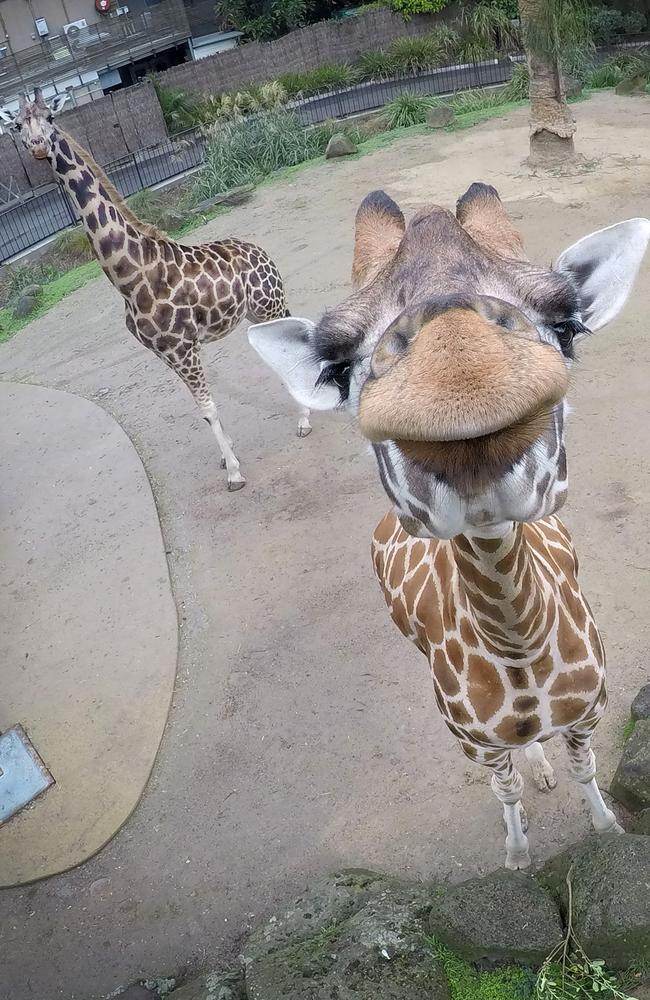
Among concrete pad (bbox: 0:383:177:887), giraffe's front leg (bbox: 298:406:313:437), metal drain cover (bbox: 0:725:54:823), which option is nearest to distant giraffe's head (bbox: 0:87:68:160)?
concrete pad (bbox: 0:383:177:887)

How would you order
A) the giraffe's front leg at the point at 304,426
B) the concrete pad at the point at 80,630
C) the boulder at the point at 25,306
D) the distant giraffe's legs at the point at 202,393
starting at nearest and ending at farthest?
the concrete pad at the point at 80,630, the distant giraffe's legs at the point at 202,393, the giraffe's front leg at the point at 304,426, the boulder at the point at 25,306

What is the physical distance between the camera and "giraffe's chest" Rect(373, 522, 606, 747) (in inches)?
91.7

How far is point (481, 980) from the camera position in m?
2.65

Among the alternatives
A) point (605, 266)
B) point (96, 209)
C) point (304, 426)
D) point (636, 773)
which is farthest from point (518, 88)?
point (605, 266)

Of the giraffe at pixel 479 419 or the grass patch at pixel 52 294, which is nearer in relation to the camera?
the giraffe at pixel 479 419

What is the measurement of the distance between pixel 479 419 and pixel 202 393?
5.58 meters

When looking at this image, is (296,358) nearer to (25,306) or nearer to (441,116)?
(25,306)

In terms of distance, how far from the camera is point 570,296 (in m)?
1.58

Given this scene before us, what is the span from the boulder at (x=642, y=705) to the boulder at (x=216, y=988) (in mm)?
2174

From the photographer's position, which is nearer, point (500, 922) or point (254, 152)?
point (500, 922)

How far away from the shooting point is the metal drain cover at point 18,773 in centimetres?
442

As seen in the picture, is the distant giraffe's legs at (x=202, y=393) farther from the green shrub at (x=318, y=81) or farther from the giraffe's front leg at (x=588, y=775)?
the green shrub at (x=318, y=81)

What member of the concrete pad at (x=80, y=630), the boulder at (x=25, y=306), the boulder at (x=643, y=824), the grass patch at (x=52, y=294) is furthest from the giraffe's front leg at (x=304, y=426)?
the boulder at (x=25, y=306)

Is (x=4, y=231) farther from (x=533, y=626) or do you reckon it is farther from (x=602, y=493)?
(x=533, y=626)
